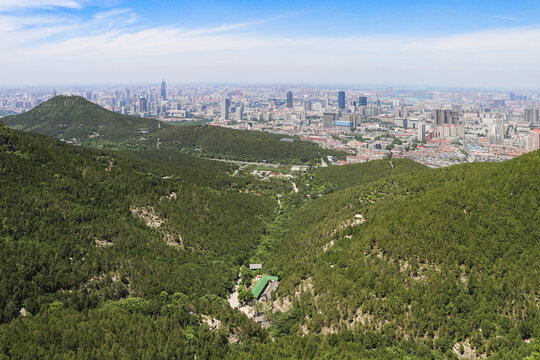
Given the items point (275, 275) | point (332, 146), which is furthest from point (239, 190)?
point (332, 146)

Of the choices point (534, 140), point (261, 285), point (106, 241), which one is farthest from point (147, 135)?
point (534, 140)

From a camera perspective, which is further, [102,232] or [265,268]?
[265,268]

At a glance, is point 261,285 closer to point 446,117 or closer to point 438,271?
point 438,271

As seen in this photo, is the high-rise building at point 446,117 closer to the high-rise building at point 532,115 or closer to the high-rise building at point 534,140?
the high-rise building at point 532,115

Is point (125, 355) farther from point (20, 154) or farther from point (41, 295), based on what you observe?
point (20, 154)

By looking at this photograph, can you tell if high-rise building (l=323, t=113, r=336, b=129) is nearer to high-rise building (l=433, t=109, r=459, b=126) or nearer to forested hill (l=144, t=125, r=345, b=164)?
high-rise building (l=433, t=109, r=459, b=126)

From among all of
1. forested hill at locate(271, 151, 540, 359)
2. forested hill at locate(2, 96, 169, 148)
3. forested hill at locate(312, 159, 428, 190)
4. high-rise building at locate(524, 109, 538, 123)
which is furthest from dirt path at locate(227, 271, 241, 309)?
high-rise building at locate(524, 109, 538, 123)
